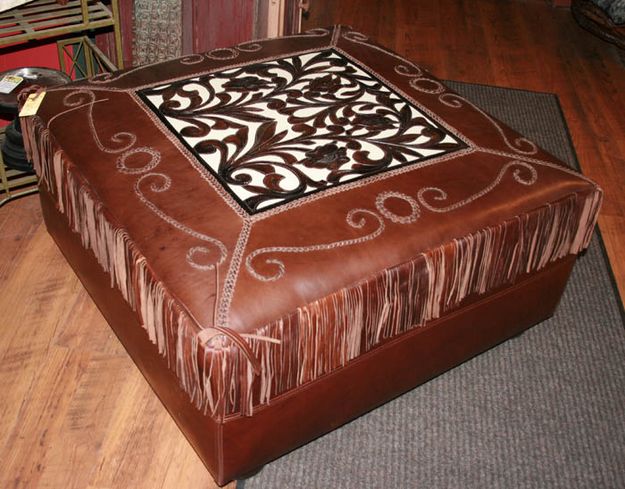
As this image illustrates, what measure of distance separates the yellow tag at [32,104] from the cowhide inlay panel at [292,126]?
0.70 ft

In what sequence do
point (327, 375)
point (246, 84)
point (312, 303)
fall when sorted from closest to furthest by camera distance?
point (312, 303), point (327, 375), point (246, 84)

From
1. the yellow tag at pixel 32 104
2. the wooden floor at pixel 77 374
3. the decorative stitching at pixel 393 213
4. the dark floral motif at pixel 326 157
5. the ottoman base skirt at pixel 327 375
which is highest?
the dark floral motif at pixel 326 157

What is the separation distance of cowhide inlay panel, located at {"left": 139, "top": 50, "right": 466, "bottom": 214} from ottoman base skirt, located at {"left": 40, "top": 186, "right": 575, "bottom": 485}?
12.1 inches

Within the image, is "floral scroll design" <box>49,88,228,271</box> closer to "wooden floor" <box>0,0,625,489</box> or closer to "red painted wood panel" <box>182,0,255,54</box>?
"wooden floor" <box>0,0,625,489</box>

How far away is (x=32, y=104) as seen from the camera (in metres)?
1.50

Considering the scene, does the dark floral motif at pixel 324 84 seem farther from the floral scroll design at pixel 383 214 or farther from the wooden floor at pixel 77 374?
the wooden floor at pixel 77 374

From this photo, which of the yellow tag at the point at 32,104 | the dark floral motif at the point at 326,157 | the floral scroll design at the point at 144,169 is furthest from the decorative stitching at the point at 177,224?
the yellow tag at the point at 32,104

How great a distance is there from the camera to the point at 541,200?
52.5 inches

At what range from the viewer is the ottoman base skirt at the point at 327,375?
117 cm

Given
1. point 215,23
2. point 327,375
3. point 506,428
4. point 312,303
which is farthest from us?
point 215,23

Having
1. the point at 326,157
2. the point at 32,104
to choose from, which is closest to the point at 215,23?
the point at 32,104

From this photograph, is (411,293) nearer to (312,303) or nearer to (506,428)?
(312,303)

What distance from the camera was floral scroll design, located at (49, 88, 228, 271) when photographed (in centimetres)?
113

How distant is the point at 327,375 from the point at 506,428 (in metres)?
0.45
